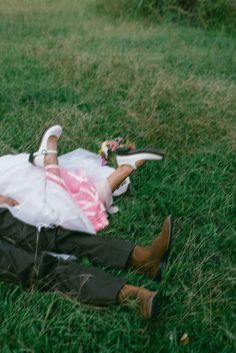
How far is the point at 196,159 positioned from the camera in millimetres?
4137

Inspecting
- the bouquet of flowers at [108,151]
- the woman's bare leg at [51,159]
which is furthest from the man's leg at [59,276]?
the bouquet of flowers at [108,151]

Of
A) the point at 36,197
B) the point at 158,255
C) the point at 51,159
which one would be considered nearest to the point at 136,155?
the point at 51,159

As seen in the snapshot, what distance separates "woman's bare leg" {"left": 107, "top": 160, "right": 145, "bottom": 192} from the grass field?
16cm

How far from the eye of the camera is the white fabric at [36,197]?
3.03 metres

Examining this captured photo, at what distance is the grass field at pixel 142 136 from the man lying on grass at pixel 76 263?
0.07m

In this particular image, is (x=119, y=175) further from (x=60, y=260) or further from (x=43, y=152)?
(x=60, y=260)

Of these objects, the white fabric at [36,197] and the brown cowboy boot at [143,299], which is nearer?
the brown cowboy boot at [143,299]

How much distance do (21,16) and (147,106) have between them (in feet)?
13.1

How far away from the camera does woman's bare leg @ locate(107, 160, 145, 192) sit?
3441mm

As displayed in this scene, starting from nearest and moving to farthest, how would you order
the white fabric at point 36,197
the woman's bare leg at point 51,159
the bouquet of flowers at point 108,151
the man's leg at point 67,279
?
the man's leg at point 67,279 < the white fabric at point 36,197 < the woman's bare leg at point 51,159 < the bouquet of flowers at point 108,151

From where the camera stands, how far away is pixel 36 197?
3.12 meters

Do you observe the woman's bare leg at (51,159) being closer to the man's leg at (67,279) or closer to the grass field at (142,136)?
the grass field at (142,136)

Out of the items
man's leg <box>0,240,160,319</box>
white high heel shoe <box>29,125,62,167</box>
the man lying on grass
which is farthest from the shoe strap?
man's leg <box>0,240,160,319</box>

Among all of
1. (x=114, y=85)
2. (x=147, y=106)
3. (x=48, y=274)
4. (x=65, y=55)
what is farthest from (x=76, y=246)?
(x=65, y=55)
